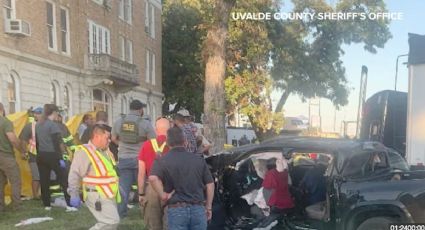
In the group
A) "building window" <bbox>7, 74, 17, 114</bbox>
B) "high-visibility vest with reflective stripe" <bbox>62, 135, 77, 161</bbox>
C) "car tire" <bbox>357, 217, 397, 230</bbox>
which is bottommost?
"car tire" <bbox>357, 217, 397, 230</bbox>

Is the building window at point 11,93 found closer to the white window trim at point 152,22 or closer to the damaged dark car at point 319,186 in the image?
the damaged dark car at point 319,186

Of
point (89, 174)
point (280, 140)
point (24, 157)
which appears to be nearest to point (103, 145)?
point (89, 174)

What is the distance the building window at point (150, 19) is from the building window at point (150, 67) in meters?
1.28

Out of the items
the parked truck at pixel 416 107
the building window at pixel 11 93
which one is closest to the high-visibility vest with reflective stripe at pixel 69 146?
the parked truck at pixel 416 107

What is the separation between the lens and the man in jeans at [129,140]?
636 cm

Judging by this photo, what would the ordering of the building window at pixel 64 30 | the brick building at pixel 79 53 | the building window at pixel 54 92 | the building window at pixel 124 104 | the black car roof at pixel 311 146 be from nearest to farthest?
1. the black car roof at pixel 311 146
2. the brick building at pixel 79 53
3. the building window at pixel 54 92
4. the building window at pixel 64 30
5. the building window at pixel 124 104

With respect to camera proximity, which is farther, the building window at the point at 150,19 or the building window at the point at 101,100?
the building window at the point at 150,19

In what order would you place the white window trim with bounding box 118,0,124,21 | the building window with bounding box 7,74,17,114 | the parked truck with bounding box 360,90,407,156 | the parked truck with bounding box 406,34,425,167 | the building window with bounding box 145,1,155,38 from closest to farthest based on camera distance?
Answer: the parked truck with bounding box 406,34,425,167, the parked truck with bounding box 360,90,407,156, the building window with bounding box 7,74,17,114, the white window trim with bounding box 118,0,124,21, the building window with bounding box 145,1,155,38

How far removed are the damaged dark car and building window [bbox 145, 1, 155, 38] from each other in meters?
25.2

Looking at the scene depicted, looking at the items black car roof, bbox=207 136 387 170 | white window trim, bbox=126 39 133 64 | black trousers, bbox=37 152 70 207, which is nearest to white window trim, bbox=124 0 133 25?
white window trim, bbox=126 39 133 64

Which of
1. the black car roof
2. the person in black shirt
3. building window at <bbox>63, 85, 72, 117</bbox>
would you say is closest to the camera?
the black car roof

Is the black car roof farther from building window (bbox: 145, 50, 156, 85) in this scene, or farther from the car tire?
building window (bbox: 145, 50, 156, 85)

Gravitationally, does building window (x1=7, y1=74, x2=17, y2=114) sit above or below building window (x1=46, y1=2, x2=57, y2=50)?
below

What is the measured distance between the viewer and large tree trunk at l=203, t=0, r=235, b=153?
36.5 ft
